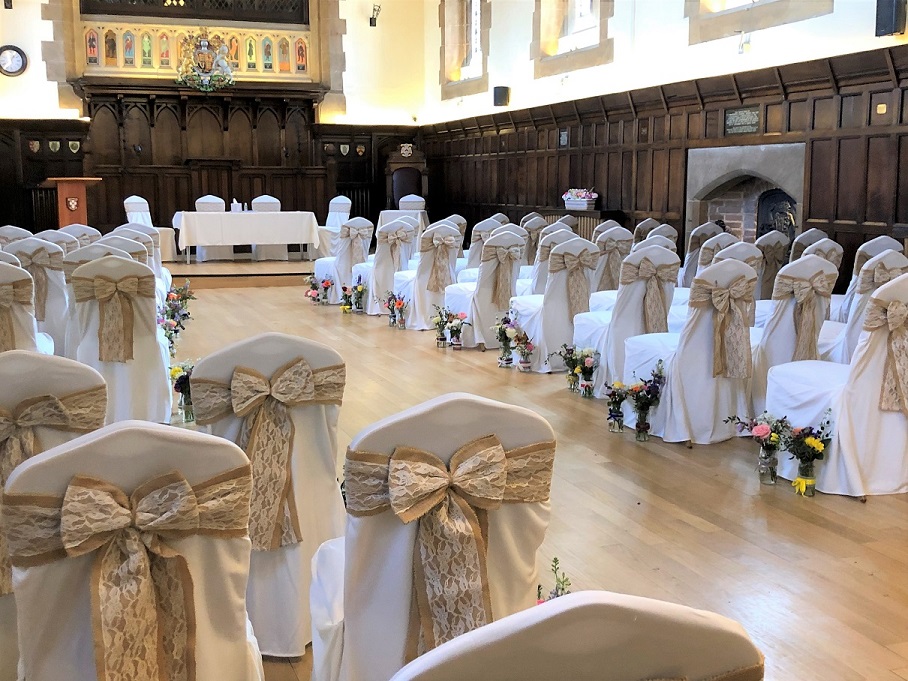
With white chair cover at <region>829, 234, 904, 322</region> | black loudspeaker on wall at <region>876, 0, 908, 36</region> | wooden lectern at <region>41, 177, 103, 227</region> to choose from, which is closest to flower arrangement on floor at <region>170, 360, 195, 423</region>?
white chair cover at <region>829, 234, 904, 322</region>

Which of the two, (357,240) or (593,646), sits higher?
(357,240)

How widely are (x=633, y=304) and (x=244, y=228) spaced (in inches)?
420

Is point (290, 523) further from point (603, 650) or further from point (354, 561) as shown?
point (603, 650)

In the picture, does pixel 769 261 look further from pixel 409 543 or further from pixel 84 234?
pixel 409 543

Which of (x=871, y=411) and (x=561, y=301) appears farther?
(x=561, y=301)

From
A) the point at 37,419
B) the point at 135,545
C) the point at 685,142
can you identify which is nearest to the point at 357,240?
the point at 685,142

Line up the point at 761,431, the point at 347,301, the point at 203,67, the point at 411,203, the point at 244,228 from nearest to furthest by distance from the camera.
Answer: the point at 761,431
the point at 347,301
the point at 244,228
the point at 203,67
the point at 411,203

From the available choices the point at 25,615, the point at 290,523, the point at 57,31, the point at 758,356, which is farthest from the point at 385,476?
the point at 57,31

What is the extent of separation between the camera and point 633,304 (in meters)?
7.25

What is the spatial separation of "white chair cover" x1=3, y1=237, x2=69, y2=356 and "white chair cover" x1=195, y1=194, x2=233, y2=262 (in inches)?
362

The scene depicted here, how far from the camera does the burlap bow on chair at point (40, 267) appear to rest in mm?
7719

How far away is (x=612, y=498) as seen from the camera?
513cm

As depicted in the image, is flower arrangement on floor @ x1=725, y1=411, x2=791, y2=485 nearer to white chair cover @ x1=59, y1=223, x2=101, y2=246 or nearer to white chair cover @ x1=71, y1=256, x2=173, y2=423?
white chair cover @ x1=71, y1=256, x2=173, y2=423

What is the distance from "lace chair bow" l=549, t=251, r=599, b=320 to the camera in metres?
8.38
